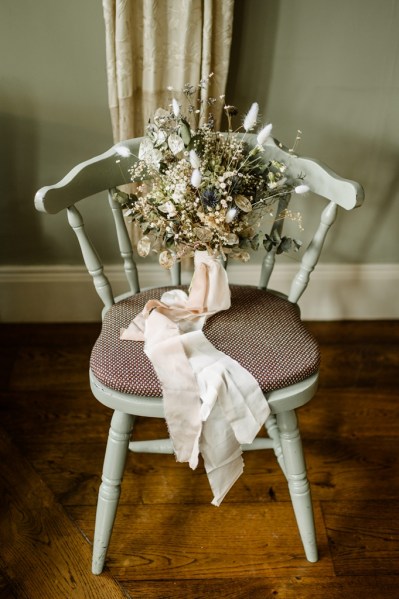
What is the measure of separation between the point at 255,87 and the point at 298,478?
1.21 m

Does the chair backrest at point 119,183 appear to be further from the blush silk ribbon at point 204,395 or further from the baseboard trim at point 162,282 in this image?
the baseboard trim at point 162,282

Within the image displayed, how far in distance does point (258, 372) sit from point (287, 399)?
82mm

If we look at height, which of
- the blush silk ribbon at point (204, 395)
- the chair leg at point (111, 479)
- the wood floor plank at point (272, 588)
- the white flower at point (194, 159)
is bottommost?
the wood floor plank at point (272, 588)

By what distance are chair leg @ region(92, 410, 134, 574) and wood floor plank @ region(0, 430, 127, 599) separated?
63mm

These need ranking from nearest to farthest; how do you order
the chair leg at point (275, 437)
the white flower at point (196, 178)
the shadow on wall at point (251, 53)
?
the white flower at point (196, 178) < the chair leg at point (275, 437) < the shadow on wall at point (251, 53)

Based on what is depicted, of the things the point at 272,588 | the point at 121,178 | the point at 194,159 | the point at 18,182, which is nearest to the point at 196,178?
the point at 194,159

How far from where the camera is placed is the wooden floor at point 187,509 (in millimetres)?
1342

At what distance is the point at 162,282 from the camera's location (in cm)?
215

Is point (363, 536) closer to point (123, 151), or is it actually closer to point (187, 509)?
point (187, 509)

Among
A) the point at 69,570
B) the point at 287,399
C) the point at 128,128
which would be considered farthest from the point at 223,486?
the point at 128,128

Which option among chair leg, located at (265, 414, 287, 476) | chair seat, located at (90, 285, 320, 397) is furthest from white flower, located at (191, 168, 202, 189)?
chair leg, located at (265, 414, 287, 476)

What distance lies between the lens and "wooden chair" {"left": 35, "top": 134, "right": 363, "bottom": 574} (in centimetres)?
117

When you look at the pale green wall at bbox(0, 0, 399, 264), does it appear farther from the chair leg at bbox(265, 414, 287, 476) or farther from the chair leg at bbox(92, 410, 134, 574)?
the chair leg at bbox(92, 410, 134, 574)

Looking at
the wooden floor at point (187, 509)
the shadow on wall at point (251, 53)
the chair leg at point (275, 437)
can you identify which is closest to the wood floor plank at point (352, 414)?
the wooden floor at point (187, 509)
